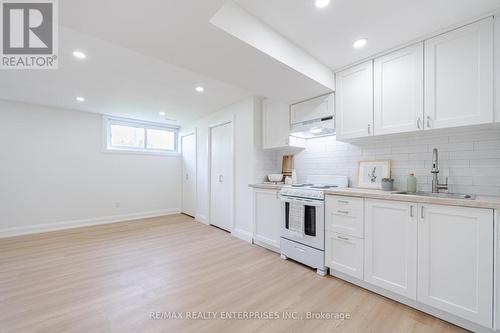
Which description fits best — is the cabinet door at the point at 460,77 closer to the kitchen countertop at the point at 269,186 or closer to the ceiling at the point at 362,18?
the ceiling at the point at 362,18

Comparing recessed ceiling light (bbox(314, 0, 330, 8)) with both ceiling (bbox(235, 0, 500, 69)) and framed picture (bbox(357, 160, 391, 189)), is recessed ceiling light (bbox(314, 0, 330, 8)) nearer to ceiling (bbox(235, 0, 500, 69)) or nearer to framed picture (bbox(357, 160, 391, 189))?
ceiling (bbox(235, 0, 500, 69))

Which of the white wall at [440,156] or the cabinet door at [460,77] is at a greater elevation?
the cabinet door at [460,77]

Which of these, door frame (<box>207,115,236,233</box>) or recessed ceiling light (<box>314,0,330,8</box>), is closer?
recessed ceiling light (<box>314,0,330,8</box>)

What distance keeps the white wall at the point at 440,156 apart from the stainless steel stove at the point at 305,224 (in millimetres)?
343

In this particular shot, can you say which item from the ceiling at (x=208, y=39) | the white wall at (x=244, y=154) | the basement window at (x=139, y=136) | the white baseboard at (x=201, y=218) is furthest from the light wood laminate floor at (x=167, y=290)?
the basement window at (x=139, y=136)

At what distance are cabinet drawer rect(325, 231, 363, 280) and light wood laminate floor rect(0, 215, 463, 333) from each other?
0.16 meters

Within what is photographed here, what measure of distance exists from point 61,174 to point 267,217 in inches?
173

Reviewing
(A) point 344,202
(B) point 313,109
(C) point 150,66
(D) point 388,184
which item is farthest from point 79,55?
(D) point 388,184

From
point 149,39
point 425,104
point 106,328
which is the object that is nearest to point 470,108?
point 425,104

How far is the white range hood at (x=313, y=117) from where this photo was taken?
2713 millimetres

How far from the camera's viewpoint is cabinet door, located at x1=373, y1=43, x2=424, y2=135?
2.01 m

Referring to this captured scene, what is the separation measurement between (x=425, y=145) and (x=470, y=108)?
549 mm

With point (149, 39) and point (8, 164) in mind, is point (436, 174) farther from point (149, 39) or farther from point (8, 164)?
point (8, 164)

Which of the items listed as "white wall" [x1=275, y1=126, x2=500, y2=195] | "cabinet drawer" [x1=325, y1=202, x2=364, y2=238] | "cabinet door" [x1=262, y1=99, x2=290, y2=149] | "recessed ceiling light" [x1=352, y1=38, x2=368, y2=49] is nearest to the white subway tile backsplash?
"white wall" [x1=275, y1=126, x2=500, y2=195]
